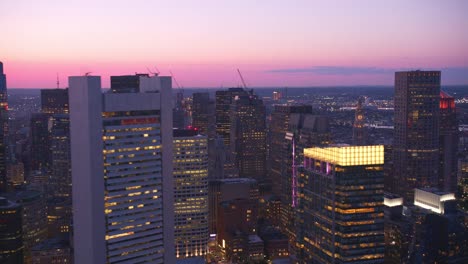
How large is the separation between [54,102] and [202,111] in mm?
37152

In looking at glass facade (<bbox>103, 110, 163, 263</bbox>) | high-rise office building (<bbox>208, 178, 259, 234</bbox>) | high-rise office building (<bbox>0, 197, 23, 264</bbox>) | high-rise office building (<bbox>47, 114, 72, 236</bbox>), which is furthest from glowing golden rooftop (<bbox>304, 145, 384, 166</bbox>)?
high-rise office building (<bbox>47, 114, 72, 236</bbox>)

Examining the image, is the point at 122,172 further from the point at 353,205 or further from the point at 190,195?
the point at 190,195

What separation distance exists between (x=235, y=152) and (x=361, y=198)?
85277mm

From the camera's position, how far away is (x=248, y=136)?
13588 cm

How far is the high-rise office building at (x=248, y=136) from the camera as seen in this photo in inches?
5192

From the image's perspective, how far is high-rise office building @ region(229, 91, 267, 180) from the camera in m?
132

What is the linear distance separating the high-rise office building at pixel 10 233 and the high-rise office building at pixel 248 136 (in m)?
67.5

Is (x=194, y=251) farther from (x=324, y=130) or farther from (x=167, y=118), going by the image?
(x=167, y=118)

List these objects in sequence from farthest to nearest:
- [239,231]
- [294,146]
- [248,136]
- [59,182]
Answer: [248,136]
[59,182]
[294,146]
[239,231]

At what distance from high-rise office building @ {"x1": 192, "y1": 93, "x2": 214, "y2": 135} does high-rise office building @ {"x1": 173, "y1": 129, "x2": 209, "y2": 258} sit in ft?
197

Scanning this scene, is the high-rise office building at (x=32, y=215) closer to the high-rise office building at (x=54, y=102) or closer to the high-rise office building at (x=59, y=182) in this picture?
the high-rise office building at (x=59, y=182)

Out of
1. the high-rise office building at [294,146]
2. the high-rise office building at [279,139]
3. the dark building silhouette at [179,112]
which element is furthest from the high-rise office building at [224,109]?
the high-rise office building at [294,146]

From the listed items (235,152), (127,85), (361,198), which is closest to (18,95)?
(235,152)

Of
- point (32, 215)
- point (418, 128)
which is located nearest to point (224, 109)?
point (418, 128)
